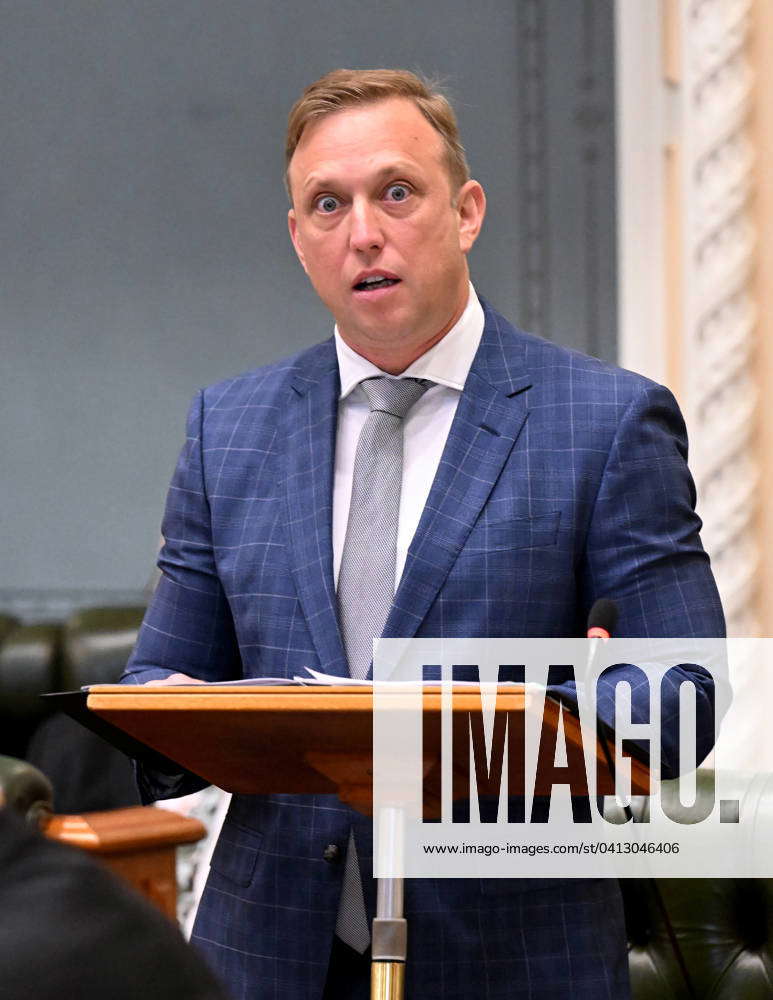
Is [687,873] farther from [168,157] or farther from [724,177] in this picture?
[168,157]

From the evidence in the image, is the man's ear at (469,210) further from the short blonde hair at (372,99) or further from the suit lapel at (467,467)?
the suit lapel at (467,467)

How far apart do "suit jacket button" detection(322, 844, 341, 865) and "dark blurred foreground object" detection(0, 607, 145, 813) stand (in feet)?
6.90

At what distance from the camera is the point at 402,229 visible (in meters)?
1.83

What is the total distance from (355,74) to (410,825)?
2.89ft

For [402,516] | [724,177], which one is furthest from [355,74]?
[724,177]

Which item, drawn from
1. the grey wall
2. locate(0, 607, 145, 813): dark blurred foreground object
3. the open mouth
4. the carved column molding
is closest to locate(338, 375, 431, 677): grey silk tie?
the open mouth

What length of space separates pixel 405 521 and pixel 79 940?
1.17 m

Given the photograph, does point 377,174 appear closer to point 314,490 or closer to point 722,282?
point 314,490

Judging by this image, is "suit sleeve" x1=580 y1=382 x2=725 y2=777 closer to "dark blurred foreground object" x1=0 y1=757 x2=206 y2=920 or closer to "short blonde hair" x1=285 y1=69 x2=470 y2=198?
"short blonde hair" x1=285 y1=69 x2=470 y2=198

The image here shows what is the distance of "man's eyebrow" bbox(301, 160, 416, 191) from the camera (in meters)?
1.85

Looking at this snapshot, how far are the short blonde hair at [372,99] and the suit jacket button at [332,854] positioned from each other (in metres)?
0.80

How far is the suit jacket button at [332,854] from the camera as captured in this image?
170 centimetres

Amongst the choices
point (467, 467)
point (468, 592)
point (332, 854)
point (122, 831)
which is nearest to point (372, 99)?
point (467, 467)

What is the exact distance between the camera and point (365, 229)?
1803 millimetres
